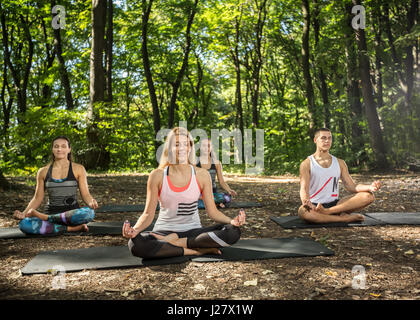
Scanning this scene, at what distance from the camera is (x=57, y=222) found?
4.74 meters

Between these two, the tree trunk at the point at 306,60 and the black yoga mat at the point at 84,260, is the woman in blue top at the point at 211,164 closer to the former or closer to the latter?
the black yoga mat at the point at 84,260

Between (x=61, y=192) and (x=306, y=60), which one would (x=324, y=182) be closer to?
(x=61, y=192)

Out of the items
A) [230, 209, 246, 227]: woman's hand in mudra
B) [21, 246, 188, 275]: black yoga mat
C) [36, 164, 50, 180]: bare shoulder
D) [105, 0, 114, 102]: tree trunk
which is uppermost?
[105, 0, 114, 102]: tree trunk

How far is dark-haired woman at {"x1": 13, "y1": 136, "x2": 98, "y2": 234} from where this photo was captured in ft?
15.2

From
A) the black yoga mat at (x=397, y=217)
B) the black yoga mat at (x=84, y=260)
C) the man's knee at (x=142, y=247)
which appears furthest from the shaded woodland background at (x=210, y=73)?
the black yoga mat at (x=397, y=217)

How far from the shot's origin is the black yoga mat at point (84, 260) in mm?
3285

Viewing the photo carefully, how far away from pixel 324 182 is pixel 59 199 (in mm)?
3535

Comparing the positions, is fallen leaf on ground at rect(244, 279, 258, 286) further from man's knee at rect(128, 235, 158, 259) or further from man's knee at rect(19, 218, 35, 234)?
man's knee at rect(19, 218, 35, 234)

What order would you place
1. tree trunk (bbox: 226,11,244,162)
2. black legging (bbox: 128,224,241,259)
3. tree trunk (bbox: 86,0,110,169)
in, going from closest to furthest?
black legging (bbox: 128,224,241,259) < tree trunk (bbox: 86,0,110,169) < tree trunk (bbox: 226,11,244,162)

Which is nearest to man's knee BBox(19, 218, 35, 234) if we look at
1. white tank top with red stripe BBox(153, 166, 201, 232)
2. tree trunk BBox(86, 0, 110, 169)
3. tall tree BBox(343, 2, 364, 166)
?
white tank top with red stripe BBox(153, 166, 201, 232)

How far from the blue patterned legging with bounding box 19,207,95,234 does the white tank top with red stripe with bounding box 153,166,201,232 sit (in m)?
1.48

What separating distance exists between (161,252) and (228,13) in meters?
18.3

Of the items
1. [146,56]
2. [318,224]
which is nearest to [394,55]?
[146,56]
